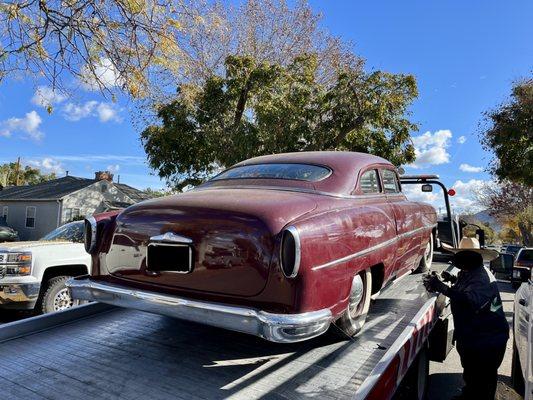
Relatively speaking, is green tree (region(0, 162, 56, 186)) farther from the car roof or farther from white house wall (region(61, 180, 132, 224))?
the car roof

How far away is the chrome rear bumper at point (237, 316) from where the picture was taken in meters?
2.58

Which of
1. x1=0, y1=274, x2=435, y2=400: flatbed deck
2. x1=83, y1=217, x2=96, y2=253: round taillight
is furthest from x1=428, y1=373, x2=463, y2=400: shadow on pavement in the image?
x1=83, y1=217, x2=96, y2=253: round taillight

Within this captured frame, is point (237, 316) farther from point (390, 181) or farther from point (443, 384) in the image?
point (443, 384)

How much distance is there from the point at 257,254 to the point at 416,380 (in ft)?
6.76

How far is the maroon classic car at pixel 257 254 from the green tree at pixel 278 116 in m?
11.7

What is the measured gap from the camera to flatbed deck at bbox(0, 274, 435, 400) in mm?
2600

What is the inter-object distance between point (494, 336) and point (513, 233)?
62.6 meters

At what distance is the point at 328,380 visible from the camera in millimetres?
2715

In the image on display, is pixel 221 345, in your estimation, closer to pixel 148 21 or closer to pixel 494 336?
pixel 494 336

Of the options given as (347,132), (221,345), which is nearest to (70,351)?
(221,345)

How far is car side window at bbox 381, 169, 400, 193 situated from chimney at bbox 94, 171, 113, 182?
29.3 metres

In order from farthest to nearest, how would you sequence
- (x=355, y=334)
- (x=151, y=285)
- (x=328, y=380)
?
1. (x=355, y=334)
2. (x=151, y=285)
3. (x=328, y=380)

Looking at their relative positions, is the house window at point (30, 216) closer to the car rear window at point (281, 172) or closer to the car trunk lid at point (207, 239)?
the car rear window at point (281, 172)

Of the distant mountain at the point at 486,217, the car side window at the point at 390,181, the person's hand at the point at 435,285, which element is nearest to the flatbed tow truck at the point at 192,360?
the person's hand at the point at 435,285
